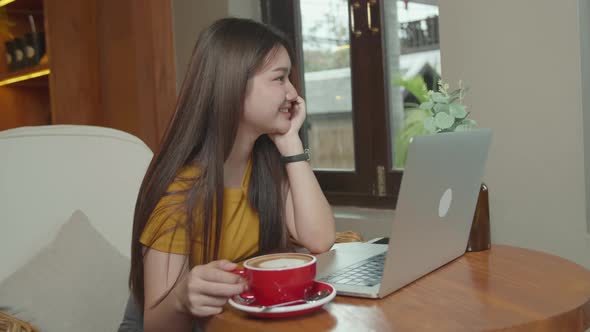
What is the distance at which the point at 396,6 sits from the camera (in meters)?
2.38

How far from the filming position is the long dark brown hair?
43.0 inches

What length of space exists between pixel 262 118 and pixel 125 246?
709 mm

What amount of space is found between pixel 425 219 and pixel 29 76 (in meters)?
3.86

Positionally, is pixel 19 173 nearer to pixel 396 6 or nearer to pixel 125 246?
pixel 125 246

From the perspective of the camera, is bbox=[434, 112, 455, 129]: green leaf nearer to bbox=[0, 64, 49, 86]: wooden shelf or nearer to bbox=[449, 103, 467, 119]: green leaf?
bbox=[449, 103, 467, 119]: green leaf

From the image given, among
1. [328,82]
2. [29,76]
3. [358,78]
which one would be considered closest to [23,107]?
[29,76]

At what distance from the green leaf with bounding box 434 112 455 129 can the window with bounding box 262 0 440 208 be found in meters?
1.19

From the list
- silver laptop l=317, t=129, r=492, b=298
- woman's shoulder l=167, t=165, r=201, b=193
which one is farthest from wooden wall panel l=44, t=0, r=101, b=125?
silver laptop l=317, t=129, r=492, b=298

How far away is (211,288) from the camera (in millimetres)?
826

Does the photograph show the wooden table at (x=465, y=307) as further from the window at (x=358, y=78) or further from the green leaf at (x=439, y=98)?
the window at (x=358, y=78)

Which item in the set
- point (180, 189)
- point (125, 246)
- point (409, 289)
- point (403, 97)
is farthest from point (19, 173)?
point (403, 97)

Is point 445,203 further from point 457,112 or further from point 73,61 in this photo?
point 73,61

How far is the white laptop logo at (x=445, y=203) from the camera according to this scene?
3.09ft

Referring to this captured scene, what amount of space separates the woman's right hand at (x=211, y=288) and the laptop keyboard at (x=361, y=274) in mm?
185
